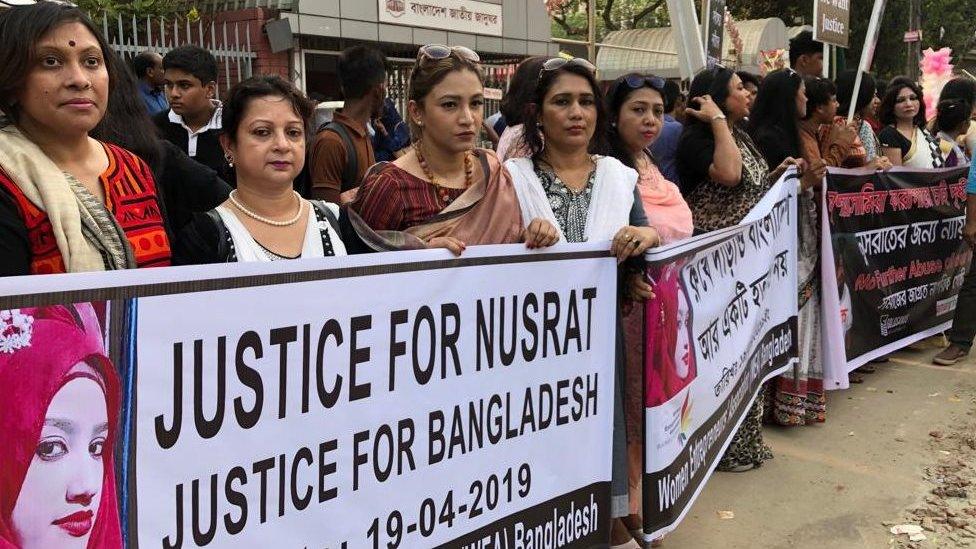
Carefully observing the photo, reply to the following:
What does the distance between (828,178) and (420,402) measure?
362 centimetres

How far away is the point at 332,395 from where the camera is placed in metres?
1.84

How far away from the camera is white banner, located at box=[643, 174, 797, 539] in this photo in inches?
108

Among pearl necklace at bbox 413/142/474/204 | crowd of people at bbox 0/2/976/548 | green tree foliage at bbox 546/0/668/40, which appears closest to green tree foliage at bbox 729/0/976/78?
green tree foliage at bbox 546/0/668/40

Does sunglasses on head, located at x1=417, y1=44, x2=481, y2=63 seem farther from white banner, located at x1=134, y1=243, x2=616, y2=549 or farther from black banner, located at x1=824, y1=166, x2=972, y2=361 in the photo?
black banner, located at x1=824, y1=166, x2=972, y2=361

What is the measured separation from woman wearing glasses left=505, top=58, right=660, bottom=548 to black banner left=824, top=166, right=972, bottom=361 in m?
2.37

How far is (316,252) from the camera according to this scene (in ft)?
7.60

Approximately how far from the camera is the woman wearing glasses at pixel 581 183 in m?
2.77

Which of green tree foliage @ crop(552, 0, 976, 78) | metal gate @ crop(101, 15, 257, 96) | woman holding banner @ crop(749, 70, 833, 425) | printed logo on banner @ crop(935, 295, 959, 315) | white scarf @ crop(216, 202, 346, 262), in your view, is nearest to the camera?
white scarf @ crop(216, 202, 346, 262)

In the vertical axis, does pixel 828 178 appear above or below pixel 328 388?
above

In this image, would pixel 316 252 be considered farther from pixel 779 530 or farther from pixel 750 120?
pixel 750 120

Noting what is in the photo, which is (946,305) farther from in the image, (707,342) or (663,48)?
(663,48)

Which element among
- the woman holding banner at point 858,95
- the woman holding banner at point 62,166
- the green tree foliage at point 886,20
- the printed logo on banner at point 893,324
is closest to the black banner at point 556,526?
the woman holding banner at point 62,166

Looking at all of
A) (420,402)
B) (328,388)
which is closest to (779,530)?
(420,402)

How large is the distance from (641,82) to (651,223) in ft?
2.12
